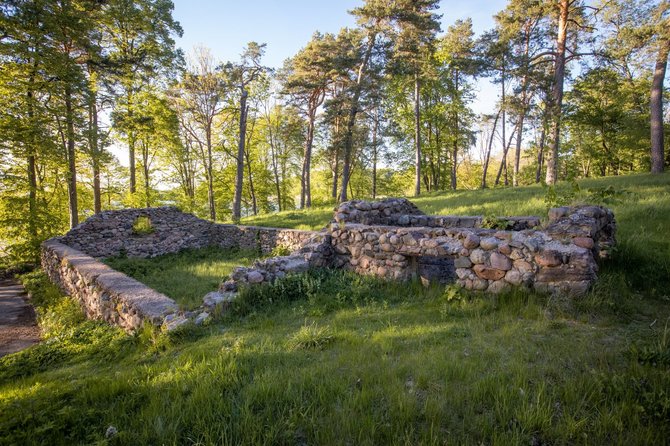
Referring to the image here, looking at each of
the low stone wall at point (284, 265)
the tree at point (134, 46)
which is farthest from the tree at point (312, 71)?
the low stone wall at point (284, 265)

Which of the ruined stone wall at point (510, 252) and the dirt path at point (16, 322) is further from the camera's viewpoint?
the dirt path at point (16, 322)

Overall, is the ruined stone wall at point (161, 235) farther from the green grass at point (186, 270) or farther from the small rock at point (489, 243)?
the small rock at point (489, 243)

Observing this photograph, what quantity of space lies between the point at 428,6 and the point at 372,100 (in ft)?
20.1

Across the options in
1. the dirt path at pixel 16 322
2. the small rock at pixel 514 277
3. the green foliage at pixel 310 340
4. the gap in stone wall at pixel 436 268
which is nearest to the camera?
the green foliage at pixel 310 340

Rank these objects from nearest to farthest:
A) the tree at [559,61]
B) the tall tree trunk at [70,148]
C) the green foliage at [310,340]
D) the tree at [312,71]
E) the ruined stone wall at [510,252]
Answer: the green foliage at [310,340]
the ruined stone wall at [510,252]
the tall tree trunk at [70,148]
the tree at [559,61]
the tree at [312,71]

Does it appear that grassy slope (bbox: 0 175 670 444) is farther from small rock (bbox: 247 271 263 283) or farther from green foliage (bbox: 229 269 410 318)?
small rock (bbox: 247 271 263 283)

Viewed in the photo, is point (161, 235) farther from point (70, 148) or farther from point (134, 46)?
point (134, 46)

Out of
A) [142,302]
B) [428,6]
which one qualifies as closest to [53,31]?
[142,302]

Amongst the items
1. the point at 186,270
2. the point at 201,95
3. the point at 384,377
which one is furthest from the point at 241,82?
the point at 384,377

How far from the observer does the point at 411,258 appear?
6.05 m

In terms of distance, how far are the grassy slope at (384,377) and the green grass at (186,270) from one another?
262cm

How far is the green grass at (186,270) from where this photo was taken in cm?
752

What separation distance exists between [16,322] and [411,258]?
972 cm

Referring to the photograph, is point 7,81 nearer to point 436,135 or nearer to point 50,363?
point 50,363
